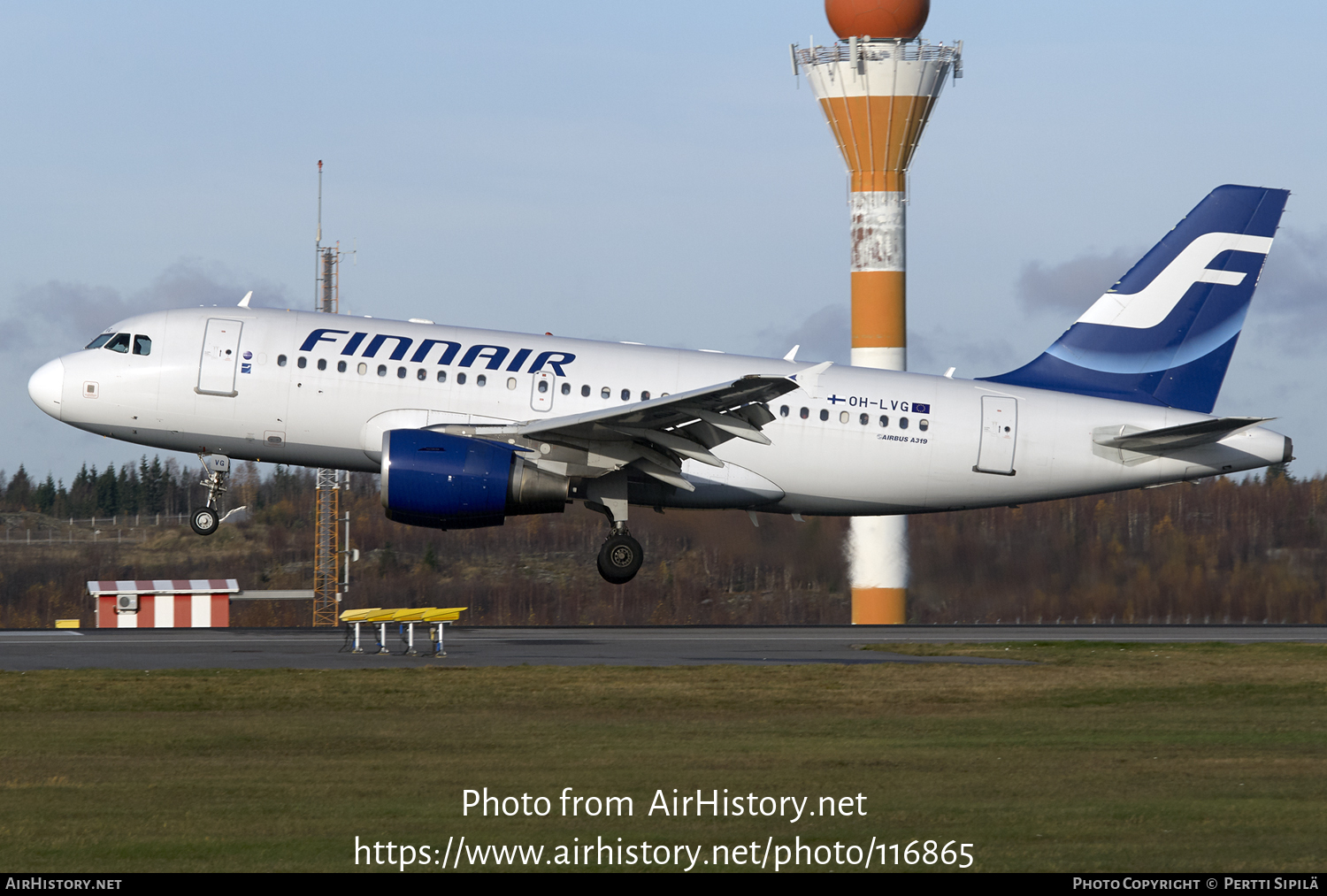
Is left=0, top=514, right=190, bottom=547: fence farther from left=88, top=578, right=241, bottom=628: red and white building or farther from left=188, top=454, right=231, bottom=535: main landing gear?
left=188, top=454, right=231, bottom=535: main landing gear

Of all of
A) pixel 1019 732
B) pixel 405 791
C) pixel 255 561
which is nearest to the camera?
pixel 405 791

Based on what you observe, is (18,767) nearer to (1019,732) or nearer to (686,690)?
(686,690)

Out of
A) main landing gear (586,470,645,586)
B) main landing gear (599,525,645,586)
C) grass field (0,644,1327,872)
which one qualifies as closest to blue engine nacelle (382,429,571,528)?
main landing gear (586,470,645,586)

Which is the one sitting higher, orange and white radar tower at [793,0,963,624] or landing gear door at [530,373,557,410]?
orange and white radar tower at [793,0,963,624]

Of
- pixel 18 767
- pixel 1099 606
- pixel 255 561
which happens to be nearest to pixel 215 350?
pixel 18 767

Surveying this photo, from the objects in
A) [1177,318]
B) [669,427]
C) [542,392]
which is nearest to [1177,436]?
[1177,318]

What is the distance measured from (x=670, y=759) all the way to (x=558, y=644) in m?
14.9

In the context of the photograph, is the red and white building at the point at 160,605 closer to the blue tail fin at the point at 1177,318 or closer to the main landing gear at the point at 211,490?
the main landing gear at the point at 211,490

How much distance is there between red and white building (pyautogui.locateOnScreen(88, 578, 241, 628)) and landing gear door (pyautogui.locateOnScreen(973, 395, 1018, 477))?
95.8 ft

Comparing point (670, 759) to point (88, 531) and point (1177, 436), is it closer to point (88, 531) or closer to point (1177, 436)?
point (1177, 436)

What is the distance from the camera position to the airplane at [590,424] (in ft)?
89.6

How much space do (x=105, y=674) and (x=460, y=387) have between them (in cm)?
759

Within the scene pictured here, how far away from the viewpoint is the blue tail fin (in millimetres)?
32000

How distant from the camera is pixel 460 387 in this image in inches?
1103
